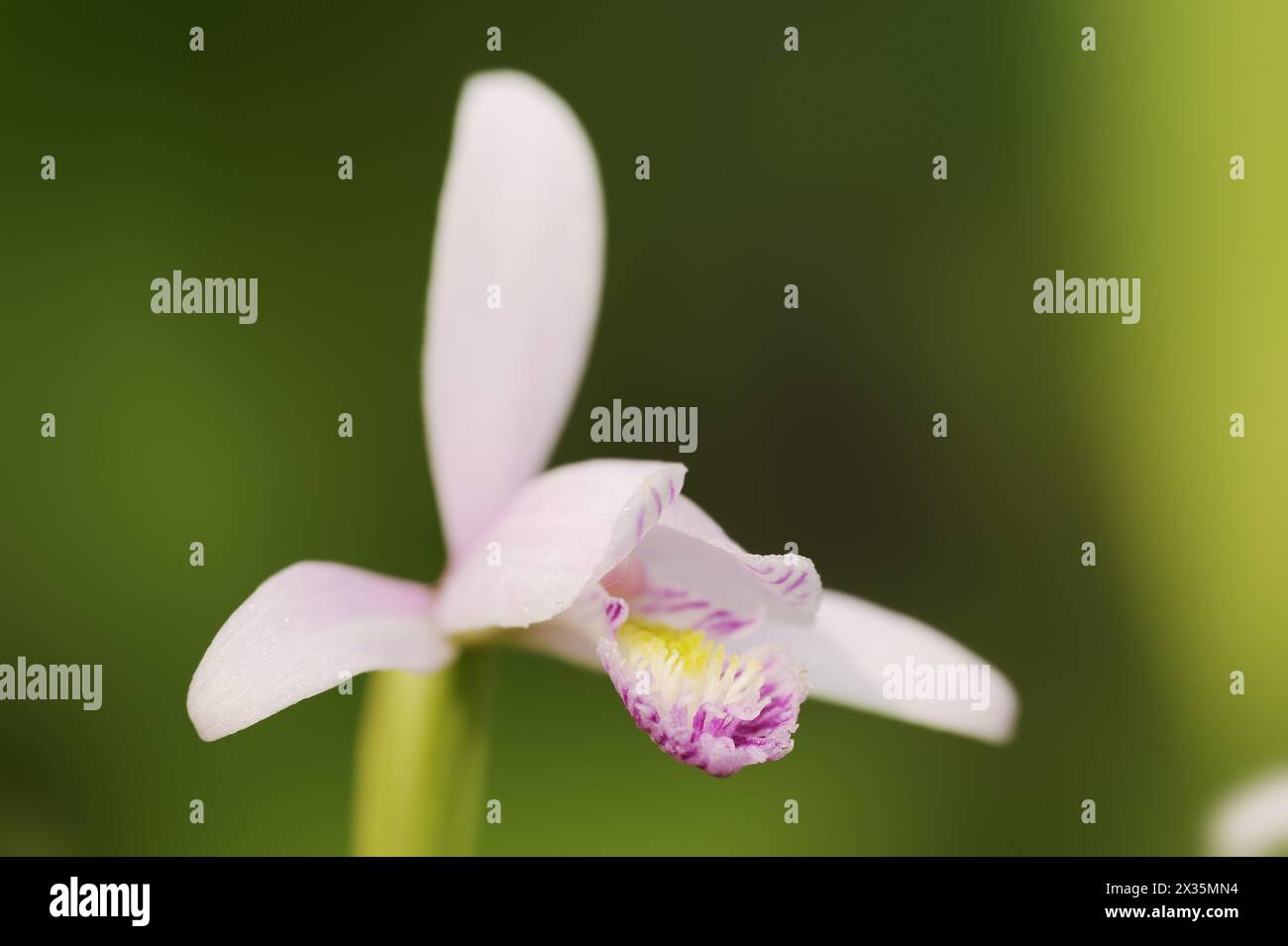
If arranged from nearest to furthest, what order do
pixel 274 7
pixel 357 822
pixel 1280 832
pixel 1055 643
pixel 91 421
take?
pixel 357 822, pixel 1280 832, pixel 91 421, pixel 274 7, pixel 1055 643

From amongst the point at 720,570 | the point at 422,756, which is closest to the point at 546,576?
the point at 720,570

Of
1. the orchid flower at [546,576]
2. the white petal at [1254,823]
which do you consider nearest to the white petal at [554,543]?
the orchid flower at [546,576]

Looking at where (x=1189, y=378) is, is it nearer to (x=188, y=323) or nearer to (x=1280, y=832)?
(x=1280, y=832)

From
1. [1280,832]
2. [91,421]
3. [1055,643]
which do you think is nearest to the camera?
[1280,832]

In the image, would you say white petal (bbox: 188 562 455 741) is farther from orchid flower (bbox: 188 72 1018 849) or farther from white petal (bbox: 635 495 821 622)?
white petal (bbox: 635 495 821 622)

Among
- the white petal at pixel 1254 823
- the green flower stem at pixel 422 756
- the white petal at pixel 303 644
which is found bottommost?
the white petal at pixel 1254 823

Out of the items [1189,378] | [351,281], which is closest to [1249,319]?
[1189,378]

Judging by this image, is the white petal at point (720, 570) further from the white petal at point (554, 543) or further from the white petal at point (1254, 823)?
the white petal at point (1254, 823)
